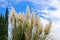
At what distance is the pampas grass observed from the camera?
2.59 m

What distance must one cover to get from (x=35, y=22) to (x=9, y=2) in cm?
57

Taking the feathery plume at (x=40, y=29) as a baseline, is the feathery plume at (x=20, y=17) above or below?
above

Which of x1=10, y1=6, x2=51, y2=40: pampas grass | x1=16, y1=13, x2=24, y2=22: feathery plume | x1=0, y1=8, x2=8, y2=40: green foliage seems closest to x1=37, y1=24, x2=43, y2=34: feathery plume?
x1=10, y1=6, x2=51, y2=40: pampas grass

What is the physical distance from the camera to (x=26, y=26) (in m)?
2.61

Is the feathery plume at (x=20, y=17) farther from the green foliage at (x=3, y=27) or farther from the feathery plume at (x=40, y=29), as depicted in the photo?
the feathery plume at (x=40, y=29)

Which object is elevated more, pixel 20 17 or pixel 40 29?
pixel 20 17

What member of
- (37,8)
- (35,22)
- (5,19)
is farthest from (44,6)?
(5,19)

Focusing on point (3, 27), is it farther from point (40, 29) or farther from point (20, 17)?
point (40, 29)

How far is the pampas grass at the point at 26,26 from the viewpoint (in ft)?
8.51

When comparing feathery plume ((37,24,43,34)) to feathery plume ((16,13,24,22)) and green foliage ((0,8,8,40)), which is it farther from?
green foliage ((0,8,8,40))

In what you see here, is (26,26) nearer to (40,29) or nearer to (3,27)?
(40,29)

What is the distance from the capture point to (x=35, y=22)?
2.61 m

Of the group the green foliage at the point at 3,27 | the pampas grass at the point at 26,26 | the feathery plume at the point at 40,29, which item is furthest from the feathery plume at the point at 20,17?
the feathery plume at the point at 40,29

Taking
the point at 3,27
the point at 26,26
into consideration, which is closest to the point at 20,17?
the point at 26,26
